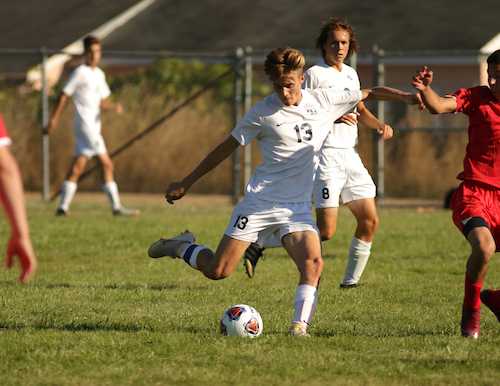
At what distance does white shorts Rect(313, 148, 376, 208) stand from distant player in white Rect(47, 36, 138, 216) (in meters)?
7.04

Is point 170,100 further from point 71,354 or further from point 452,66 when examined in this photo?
point 71,354

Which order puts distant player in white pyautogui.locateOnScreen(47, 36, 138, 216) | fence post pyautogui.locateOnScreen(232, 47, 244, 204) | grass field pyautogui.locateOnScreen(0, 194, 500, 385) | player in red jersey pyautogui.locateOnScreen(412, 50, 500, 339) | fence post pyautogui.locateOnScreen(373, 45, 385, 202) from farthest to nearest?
1. fence post pyautogui.locateOnScreen(232, 47, 244, 204)
2. fence post pyautogui.locateOnScreen(373, 45, 385, 202)
3. distant player in white pyautogui.locateOnScreen(47, 36, 138, 216)
4. player in red jersey pyautogui.locateOnScreen(412, 50, 500, 339)
5. grass field pyautogui.locateOnScreen(0, 194, 500, 385)

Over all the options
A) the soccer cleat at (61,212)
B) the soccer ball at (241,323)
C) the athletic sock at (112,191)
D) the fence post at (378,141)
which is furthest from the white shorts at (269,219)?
the fence post at (378,141)

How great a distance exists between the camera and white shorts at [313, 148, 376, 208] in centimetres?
1072

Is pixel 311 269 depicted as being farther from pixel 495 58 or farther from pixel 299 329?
pixel 495 58

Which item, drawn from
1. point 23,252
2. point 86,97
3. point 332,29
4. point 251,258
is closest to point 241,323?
point 251,258

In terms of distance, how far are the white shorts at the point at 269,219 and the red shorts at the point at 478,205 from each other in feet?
3.10

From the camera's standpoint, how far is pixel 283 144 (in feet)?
27.3

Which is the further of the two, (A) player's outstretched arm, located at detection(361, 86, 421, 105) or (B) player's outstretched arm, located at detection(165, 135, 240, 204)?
(A) player's outstretched arm, located at detection(361, 86, 421, 105)

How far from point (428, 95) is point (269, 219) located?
1.30 metres

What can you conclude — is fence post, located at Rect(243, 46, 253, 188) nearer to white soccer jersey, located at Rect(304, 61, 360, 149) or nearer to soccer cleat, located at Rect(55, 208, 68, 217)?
soccer cleat, located at Rect(55, 208, 68, 217)

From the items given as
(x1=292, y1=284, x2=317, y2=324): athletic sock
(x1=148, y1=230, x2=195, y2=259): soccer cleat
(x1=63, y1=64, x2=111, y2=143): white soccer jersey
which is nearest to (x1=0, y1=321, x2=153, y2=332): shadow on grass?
(x1=148, y1=230, x2=195, y2=259): soccer cleat

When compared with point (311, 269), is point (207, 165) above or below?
above

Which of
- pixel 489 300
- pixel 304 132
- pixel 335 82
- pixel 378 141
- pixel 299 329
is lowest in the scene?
pixel 378 141
